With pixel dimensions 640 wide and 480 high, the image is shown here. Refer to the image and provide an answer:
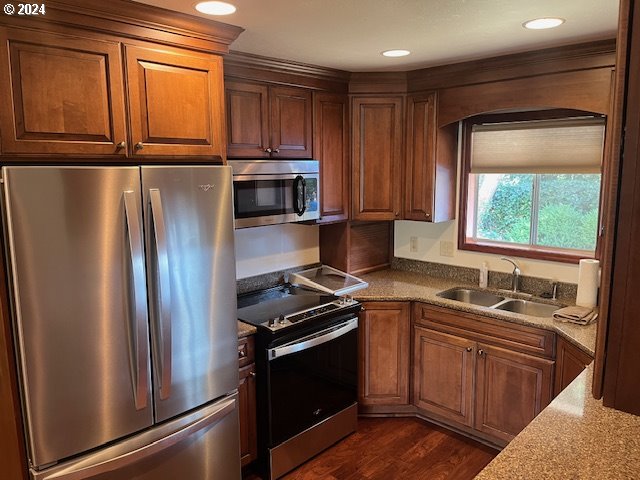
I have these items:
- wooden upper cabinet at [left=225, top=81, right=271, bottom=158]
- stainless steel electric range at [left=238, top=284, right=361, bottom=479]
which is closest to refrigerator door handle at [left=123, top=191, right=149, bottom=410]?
stainless steel electric range at [left=238, top=284, right=361, bottom=479]

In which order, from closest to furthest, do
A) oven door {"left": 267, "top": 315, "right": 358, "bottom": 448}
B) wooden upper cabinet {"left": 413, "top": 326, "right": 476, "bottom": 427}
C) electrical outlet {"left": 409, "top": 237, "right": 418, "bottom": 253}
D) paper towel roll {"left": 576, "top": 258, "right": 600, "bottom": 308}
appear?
1. oven door {"left": 267, "top": 315, "right": 358, "bottom": 448}
2. paper towel roll {"left": 576, "top": 258, "right": 600, "bottom": 308}
3. wooden upper cabinet {"left": 413, "top": 326, "right": 476, "bottom": 427}
4. electrical outlet {"left": 409, "top": 237, "right": 418, "bottom": 253}

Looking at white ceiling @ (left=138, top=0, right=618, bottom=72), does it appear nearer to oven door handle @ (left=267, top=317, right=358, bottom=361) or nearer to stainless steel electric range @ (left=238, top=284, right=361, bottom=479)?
stainless steel electric range @ (left=238, top=284, right=361, bottom=479)

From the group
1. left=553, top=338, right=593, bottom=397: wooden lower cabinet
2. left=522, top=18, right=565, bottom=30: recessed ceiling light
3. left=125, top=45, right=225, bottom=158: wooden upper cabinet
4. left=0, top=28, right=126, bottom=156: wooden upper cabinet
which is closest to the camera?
left=0, top=28, right=126, bottom=156: wooden upper cabinet

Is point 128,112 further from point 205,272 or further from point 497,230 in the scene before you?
point 497,230

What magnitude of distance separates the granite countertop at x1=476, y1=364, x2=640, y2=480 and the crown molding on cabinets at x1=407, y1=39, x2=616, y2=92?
6.11 feet

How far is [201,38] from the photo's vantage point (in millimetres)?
2154

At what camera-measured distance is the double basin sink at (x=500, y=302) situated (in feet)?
9.89

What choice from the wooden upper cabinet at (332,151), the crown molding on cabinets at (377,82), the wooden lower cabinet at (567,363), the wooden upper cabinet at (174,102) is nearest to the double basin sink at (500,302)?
the wooden lower cabinet at (567,363)

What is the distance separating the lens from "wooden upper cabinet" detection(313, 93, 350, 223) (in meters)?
3.14

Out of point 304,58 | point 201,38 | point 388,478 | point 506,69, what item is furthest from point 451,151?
point 388,478

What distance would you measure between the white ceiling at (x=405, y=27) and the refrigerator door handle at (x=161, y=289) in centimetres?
83

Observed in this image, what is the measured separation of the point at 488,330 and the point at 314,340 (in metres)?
1.03

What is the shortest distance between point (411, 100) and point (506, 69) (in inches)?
26.0

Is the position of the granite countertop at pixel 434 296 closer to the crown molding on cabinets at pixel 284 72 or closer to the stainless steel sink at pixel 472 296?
the stainless steel sink at pixel 472 296
